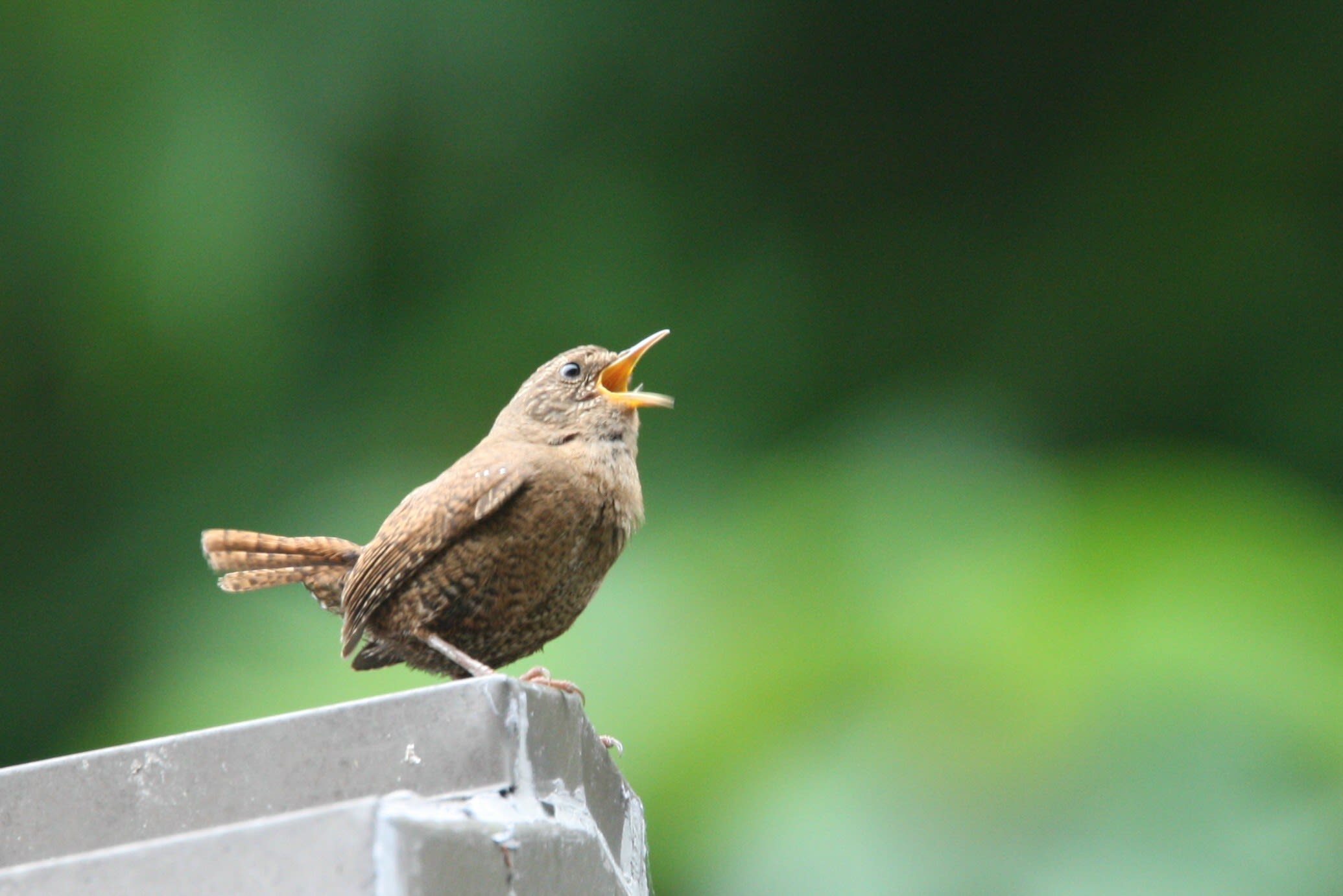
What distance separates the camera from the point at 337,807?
0.99m

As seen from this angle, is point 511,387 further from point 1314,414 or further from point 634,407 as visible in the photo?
point 1314,414

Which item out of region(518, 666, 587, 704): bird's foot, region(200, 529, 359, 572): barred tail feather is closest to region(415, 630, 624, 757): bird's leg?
region(518, 666, 587, 704): bird's foot

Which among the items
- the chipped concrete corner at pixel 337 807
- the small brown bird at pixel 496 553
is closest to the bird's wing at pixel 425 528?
the small brown bird at pixel 496 553

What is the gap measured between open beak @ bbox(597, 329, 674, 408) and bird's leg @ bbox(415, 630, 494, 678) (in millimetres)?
472

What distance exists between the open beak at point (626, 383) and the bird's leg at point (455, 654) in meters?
0.47

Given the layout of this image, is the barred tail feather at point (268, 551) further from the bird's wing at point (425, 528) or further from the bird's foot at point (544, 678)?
the bird's foot at point (544, 678)

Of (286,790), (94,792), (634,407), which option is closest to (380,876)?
(286,790)

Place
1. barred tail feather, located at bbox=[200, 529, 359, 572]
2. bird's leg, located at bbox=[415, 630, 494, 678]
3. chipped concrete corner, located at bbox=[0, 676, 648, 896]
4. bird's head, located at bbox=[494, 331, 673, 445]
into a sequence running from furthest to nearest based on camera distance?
barred tail feather, located at bbox=[200, 529, 359, 572] → bird's head, located at bbox=[494, 331, 673, 445] → bird's leg, located at bbox=[415, 630, 494, 678] → chipped concrete corner, located at bbox=[0, 676, 648, 896]

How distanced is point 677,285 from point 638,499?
191cm

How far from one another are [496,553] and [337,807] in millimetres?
1086

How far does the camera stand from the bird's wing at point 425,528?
2068 mm

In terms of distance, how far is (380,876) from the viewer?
3.17 ft

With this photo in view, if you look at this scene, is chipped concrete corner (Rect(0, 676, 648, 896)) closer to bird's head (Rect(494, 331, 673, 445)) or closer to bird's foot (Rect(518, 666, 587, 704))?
bird's foot (Rect(518, 666, 587, 704))

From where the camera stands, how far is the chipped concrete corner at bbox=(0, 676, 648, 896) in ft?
3.21
